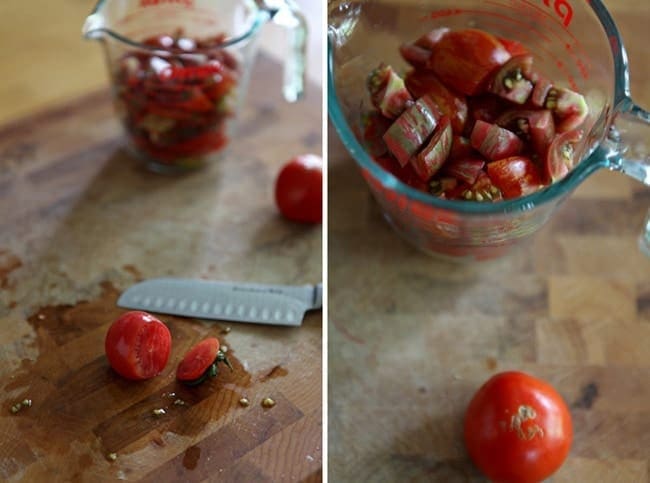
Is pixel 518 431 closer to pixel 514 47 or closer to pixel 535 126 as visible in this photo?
pixel 535 126

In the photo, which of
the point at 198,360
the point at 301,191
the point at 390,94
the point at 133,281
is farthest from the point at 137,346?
the point at 390,94

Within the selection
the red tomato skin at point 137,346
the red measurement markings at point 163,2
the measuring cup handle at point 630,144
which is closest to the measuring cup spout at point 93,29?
the red measurement markings at point 163,2

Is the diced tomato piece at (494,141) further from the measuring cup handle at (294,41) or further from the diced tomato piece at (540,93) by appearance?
the measuring cup handle at (294,41)

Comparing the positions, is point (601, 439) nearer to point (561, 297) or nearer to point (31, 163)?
point (561, 297)

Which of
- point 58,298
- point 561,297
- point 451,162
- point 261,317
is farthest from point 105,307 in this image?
point 561,297

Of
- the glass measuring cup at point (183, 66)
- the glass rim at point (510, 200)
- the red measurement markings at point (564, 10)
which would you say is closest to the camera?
the glass rim at point (510, 200)

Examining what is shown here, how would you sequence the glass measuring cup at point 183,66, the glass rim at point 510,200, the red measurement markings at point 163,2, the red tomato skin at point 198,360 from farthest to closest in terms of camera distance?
the red measurement markings at point 163,2 < the glass measuring cup at point 183,66 < the red tomato skin at point 198,360 < the glass rim at point 510,200
